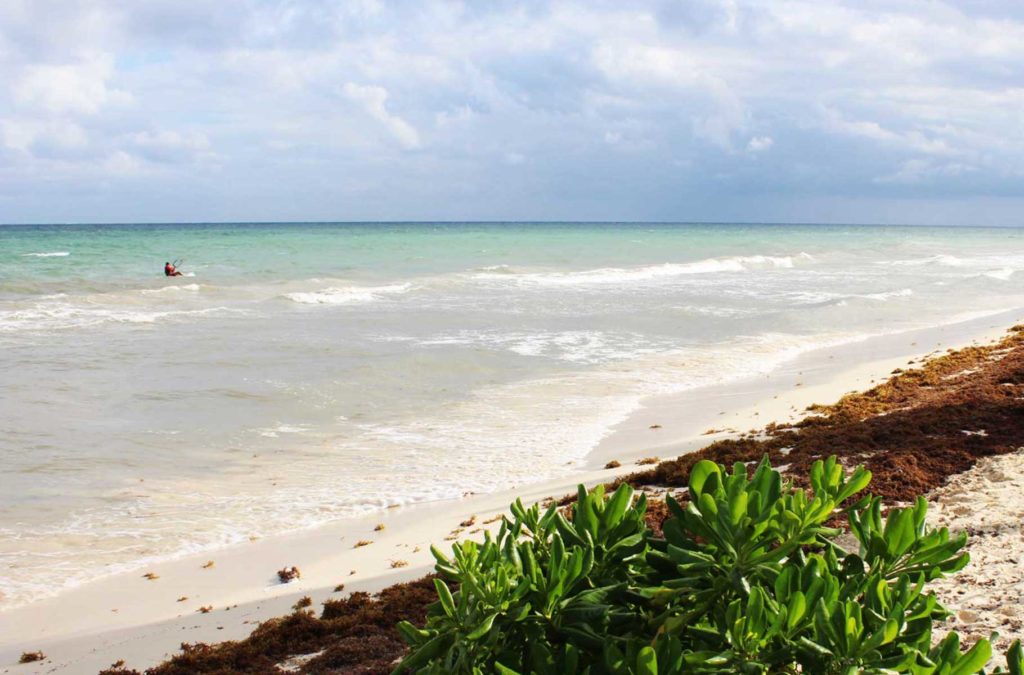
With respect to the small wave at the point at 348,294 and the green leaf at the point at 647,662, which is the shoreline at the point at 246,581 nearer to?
the green leaf at the point at 647,662

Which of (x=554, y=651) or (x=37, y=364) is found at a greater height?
(x=554, y=651)

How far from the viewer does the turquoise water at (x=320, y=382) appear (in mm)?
8234

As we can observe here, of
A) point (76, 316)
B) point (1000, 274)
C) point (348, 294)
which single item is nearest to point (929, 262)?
point (1000, 274)

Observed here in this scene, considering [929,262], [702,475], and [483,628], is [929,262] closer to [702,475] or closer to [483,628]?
[702,475]

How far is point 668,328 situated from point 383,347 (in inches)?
258

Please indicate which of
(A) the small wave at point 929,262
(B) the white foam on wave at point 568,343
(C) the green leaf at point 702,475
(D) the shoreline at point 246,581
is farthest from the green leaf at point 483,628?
(A) the small wave at point 929,262

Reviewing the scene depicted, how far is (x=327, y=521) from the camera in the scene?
7.74 metres

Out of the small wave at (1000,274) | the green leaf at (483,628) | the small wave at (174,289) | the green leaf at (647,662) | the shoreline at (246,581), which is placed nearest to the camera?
the green leaf at (647,662)

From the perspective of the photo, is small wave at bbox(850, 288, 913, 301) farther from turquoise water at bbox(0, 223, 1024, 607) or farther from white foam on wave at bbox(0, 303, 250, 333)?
white foam on wave at bbox(0, 303, 250, 333)

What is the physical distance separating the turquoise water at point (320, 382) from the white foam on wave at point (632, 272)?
2.57m

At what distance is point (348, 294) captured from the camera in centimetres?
2897

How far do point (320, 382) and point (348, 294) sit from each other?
621 inches

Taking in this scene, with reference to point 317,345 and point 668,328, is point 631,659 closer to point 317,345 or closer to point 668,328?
point 317,345

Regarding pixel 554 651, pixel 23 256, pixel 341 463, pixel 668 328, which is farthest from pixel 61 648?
pixel 23 256
